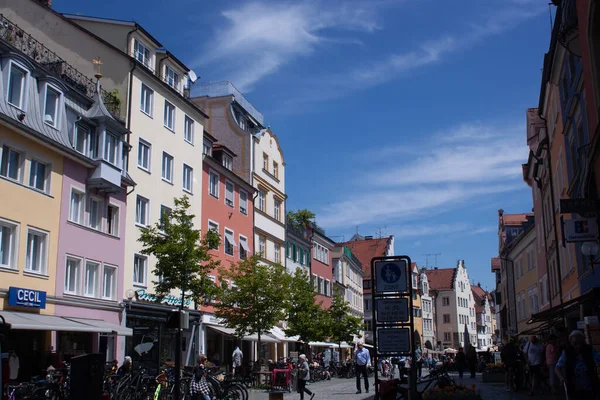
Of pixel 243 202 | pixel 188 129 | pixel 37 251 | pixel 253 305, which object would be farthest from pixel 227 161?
pixel 37 251

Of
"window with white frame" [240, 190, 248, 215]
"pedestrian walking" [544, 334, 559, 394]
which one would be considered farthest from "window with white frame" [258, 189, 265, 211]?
"pedestrian walking" [544, 334, 559, 394]

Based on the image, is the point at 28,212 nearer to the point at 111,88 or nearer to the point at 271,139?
the point at 111,88

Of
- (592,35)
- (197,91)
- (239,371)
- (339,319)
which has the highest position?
(197,91)

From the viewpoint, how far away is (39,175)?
25.8m

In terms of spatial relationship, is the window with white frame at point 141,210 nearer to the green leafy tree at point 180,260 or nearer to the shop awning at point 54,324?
the green leafy tree at point 180,260

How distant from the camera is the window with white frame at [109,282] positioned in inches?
1148

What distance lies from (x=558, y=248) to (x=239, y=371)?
644 inches

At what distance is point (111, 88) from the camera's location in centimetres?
3275

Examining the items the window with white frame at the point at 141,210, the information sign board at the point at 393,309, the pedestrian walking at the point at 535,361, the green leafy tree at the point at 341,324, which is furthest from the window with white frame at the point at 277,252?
the information sign board at the point at 393,309

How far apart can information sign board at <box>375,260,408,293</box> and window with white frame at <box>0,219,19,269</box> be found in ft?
50.8

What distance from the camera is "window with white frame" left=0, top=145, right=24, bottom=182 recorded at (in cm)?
2362

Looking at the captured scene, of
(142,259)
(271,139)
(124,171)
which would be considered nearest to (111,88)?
(124,171)

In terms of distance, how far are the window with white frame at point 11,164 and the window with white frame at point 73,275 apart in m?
4.09

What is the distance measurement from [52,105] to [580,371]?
71.2 feet
